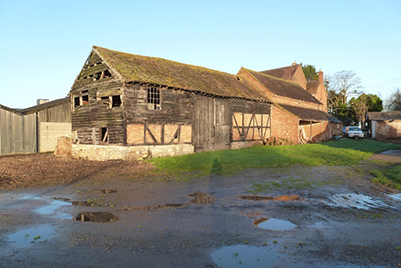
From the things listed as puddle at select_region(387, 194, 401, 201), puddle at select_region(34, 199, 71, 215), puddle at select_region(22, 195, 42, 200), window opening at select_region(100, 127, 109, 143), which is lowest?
puddle at select_region(22, 195, 42, 200)

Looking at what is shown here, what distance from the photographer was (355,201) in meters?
7.95

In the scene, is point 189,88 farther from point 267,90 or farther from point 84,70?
point 267,90

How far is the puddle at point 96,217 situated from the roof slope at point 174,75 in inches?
457

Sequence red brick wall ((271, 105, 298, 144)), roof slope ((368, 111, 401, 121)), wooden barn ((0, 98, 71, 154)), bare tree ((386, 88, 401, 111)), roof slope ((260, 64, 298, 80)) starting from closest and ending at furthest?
wooden barn ((0, 98, 71, 154)) → red brick wall ((271, 105, 298, 144)) → roof slope ((368, 111, 401, 121)) → roof slope ((260, 64, 298, 80)) → bare tree ((386, 88, 401, 111))

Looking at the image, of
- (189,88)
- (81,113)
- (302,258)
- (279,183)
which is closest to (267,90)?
(189,88)

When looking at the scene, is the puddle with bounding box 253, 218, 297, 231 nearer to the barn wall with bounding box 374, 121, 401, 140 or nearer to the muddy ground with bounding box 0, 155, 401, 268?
the muddy ground with bounding box 0, 155, 401, 268

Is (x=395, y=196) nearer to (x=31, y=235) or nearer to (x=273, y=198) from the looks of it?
(x=273, y=198)

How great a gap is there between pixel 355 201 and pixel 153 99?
46.3ft

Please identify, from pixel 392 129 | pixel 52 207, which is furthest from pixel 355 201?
pixel 392 129

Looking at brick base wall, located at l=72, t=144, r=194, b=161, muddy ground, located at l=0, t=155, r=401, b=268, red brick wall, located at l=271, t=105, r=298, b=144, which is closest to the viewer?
muddy ground, located at l=0, t=155, r=401, b=268

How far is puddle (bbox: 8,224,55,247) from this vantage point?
5.23m

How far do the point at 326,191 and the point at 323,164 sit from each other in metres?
6.49

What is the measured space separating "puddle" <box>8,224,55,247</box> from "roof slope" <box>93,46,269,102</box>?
12.5 m

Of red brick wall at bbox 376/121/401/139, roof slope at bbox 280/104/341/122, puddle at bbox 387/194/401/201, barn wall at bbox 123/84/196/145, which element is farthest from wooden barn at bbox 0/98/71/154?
red brick wall at bbox 376/121/401/139
